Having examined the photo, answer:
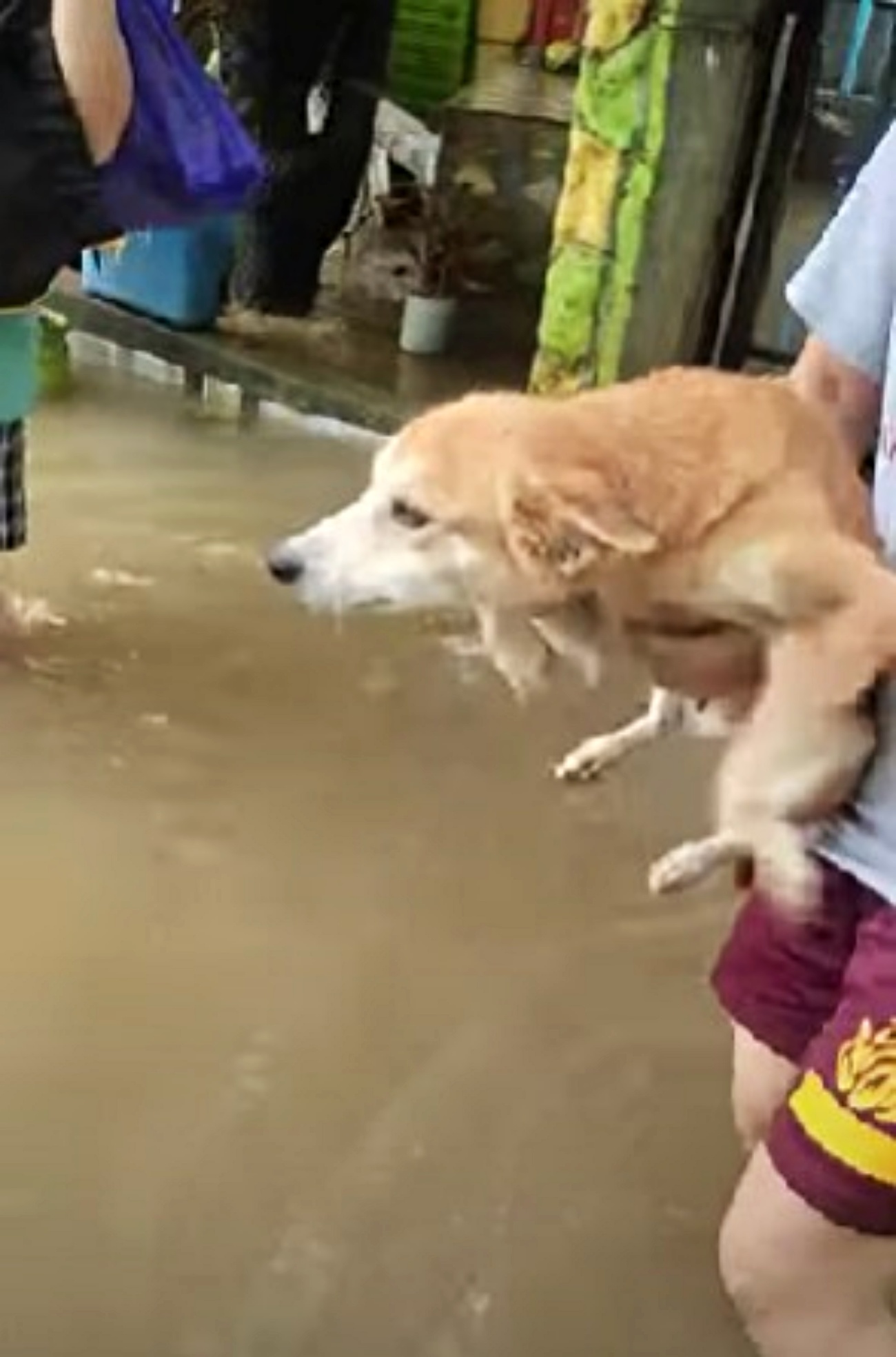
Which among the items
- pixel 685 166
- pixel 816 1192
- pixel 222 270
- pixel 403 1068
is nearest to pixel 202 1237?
pixel 403 1068

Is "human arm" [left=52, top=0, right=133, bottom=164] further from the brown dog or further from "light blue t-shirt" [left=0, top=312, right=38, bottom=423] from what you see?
the brown dog

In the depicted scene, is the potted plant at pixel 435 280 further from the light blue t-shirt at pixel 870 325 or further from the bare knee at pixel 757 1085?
the light blue t-shirt at pixel 870 325

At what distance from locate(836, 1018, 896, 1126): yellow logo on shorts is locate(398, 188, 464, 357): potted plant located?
2.62 metres

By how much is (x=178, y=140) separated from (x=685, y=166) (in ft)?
3.03

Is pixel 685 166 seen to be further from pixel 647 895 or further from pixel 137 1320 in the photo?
pixel 137 1320

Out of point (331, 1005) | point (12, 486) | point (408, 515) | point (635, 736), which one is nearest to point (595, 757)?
point (635, 736)

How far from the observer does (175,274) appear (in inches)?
137

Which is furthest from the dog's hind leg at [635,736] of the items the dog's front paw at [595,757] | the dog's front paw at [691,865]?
the dog's front paw at [691,865]

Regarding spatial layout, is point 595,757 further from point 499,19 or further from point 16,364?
point 499,19

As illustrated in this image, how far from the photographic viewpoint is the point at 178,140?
7.35ft

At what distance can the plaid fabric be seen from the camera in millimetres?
2330

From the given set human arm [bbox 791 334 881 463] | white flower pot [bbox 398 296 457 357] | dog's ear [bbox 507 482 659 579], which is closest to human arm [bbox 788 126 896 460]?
human arm [bbox 791 334 881 463]

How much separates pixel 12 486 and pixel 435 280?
1.48 meters

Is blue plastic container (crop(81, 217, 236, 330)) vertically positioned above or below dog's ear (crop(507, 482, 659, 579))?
below
